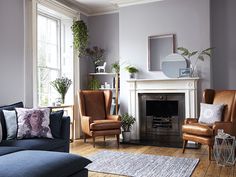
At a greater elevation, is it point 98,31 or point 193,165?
point 98,31

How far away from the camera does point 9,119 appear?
3.22 meters

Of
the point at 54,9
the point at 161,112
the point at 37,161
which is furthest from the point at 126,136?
the point at 37,161

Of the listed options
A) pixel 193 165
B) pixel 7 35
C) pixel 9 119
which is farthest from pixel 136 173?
pixel 7 35

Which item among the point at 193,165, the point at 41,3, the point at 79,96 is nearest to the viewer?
the point at 193,165

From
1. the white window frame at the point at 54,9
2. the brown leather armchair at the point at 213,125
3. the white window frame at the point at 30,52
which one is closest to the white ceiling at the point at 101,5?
the white window frame at the point at 54,9

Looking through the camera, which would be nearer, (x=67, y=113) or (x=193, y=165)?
(x=193, y=165)

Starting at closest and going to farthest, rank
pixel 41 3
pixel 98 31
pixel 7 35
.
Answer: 1. pixel 7 35
2. pixel 41 3
3. pixel 98 31

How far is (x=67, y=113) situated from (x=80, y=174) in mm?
2972

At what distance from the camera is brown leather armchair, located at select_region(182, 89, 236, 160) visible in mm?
3746

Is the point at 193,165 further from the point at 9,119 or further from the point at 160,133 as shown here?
the point at 9,119

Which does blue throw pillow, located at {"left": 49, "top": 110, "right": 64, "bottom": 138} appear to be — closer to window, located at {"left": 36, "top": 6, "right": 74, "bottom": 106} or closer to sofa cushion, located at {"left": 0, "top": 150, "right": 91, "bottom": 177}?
sofa cushion, located at {"left": 0, "top": 150, "right": 91, "bottom": 177}

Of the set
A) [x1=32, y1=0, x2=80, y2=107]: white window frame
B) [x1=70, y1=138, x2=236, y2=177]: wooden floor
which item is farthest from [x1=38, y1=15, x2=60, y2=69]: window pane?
[x1=70, y1=138, x2=236, y2=177]: wooden floor

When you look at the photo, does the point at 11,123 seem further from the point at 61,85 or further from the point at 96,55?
the point at 96,55

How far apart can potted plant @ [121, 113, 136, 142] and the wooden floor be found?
0.27 metres
